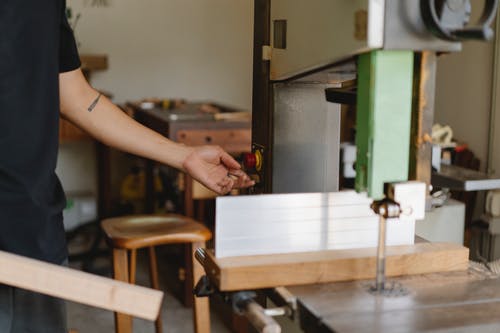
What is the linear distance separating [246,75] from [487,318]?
14.0 ft

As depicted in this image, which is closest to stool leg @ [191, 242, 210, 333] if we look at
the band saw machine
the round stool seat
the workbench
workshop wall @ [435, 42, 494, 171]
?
the round stool seat

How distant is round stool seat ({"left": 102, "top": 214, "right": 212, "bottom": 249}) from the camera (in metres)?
2.67

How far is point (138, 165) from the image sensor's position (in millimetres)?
4918

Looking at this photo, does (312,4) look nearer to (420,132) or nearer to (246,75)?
(420,132)

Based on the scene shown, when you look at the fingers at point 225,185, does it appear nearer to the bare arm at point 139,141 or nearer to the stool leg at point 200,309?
the bare arm at point 139,141

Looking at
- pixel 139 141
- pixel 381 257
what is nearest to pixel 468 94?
pixel 139 141

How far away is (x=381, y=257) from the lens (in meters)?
1.30

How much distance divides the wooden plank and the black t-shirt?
1.00 feet

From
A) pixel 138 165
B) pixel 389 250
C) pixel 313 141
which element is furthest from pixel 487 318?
pixel 138 165

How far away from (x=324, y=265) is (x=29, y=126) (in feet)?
2.15

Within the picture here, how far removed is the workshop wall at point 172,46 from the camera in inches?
193

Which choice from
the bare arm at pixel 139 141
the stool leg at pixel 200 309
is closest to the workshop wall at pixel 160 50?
the stool leg at pixel 200 309

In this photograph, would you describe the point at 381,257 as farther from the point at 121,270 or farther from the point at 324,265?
the point at 121,270

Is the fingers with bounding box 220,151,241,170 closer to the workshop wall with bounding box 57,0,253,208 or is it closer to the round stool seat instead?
the round stool seat
